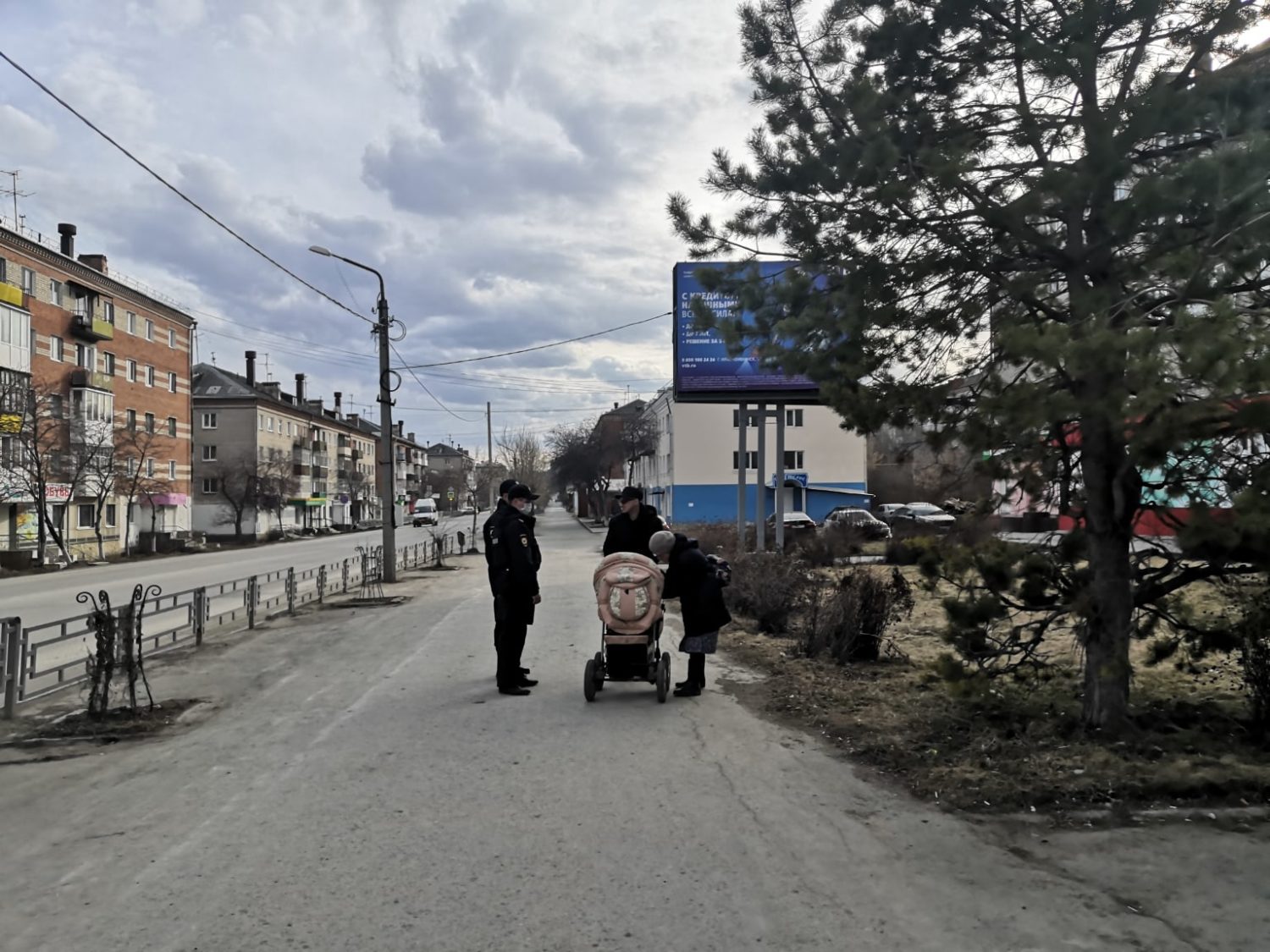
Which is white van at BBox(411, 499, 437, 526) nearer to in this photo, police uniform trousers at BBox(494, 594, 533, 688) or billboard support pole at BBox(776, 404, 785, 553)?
billboard support pole at BBox(776, 404, 785, 553)

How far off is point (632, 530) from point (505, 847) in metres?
4.13

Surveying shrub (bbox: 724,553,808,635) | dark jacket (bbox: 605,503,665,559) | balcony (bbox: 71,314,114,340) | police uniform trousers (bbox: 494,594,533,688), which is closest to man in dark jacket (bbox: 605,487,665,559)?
dark jacket (bbox: 605,503,665,559)

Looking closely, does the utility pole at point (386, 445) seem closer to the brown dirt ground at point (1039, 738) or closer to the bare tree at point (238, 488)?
the brown dirt ground at point (1039, 738)

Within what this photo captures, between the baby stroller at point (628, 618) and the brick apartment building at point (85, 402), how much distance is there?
33.7 metres

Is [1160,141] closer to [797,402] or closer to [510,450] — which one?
[797,402]

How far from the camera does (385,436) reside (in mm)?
Result: 21469

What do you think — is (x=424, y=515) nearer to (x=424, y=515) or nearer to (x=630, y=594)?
(x=424, y=515)

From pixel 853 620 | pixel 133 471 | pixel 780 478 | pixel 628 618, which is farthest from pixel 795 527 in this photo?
pixel 133 471

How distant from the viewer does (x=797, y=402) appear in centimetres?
2319

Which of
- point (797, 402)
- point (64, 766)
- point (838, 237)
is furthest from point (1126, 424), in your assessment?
point (797, 402)

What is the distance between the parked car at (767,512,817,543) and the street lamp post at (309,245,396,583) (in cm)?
1076

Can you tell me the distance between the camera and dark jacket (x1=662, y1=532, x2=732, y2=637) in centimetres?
780

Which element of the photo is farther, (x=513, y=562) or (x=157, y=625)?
(x=157, y=625)

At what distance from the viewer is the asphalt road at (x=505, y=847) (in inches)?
138
